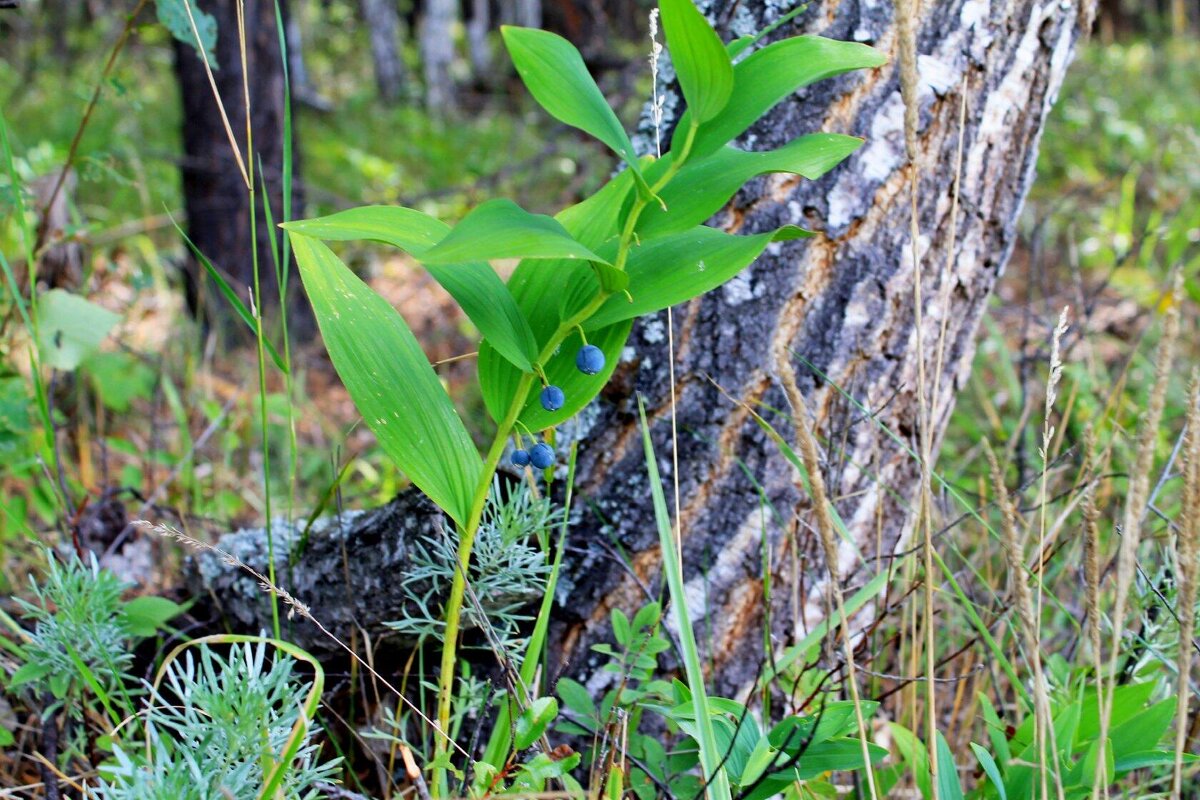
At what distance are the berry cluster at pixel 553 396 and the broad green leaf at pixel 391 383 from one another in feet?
0.25

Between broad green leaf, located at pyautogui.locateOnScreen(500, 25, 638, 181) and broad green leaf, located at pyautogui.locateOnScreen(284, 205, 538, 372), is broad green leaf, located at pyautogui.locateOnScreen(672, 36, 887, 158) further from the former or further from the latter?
broad green leaf, located at pyautogui.locateOnScreen(284, 205, 538, 372)

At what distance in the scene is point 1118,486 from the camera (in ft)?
6.01

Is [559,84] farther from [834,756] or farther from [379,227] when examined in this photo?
[834,756]

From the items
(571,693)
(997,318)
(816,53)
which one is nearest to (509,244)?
(816,53)

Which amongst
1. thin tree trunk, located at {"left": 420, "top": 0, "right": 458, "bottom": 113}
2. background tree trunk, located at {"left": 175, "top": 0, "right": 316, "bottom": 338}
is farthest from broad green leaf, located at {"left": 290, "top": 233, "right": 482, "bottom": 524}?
thin tree trunk, located at {"left": 420, "top": 0, "right": 458, "bottom": 113}

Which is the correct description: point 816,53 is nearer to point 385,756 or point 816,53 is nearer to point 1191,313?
point 385,756

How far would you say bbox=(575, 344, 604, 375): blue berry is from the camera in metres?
0.82

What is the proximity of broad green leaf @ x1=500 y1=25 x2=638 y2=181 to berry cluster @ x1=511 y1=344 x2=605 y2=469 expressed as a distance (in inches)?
6.9

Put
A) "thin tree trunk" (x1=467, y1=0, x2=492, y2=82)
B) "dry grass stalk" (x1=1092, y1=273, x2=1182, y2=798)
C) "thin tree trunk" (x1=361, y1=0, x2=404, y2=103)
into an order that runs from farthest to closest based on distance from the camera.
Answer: "thin tree trunk" (x1=467, y1=0, x2=492, y2=82)
"thin tree trunk" (x1=361, y1=0, x2=404, y2=103)
"dry grass stalk" (x1=1092, y1=273, x2=1182, y2=798)

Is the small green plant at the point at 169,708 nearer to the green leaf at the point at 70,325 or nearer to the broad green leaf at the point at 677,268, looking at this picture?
the broad green leaf at the point at 677,268

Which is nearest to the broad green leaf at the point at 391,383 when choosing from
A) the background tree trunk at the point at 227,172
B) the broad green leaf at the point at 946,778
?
the broad green leaf at the point at 946,778

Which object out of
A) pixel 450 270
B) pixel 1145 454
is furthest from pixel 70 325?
pixel 1145 454

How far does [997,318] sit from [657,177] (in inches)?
107

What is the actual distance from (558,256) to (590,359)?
5.9 inches
